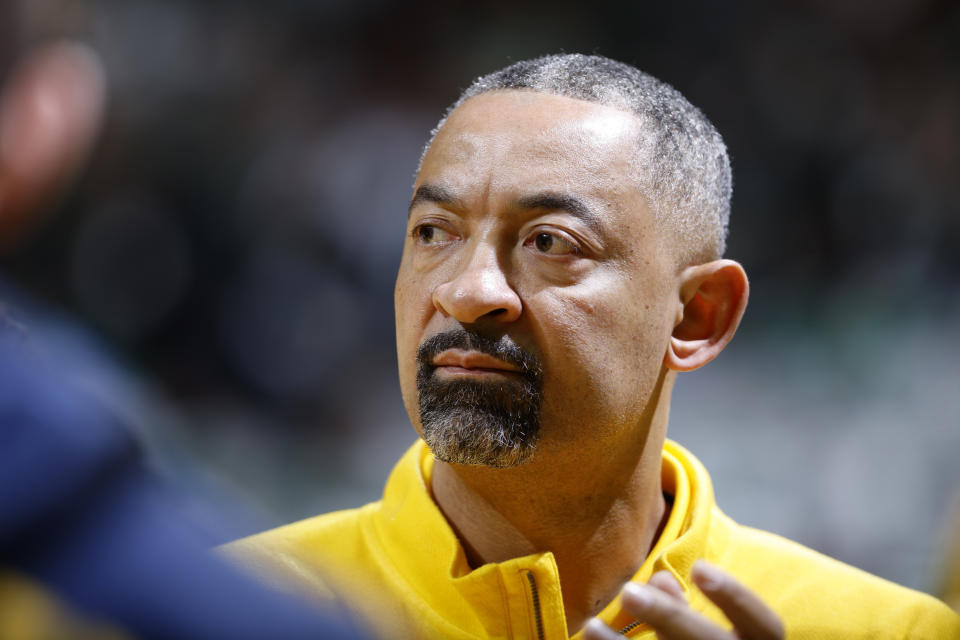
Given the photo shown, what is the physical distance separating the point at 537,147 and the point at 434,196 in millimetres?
223

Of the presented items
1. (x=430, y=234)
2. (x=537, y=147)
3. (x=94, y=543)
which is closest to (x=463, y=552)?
(x=430, y=234)

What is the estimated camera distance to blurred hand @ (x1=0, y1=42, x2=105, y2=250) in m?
0.69

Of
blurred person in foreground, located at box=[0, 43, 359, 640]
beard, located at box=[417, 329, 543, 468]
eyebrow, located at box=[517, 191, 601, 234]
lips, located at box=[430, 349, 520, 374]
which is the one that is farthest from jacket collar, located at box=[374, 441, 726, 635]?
blurred person in foreground, located at box=[0, 43, 359, 640]

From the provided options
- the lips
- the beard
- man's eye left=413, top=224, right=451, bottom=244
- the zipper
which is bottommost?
the zipper

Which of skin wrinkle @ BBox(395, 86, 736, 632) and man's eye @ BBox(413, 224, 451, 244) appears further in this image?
man's eye @ BBox(413, 224, 451, 244)

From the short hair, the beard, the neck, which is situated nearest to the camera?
the beard

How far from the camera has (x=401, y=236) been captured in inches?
182

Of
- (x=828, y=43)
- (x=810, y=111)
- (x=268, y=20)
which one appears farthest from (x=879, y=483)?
(x=268, y=20)

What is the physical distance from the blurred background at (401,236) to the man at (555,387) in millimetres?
1895

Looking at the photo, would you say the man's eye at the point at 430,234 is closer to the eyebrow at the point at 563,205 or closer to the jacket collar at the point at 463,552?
the eyebrow at the point at 563,205

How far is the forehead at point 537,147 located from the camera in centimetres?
180

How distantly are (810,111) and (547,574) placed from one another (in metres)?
4.15

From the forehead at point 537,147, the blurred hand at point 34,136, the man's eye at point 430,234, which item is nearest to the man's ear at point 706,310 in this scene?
the forehead at point 537,147

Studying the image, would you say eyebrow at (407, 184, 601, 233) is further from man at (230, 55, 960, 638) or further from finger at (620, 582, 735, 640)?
finger at (620, 582, 735, 640)
